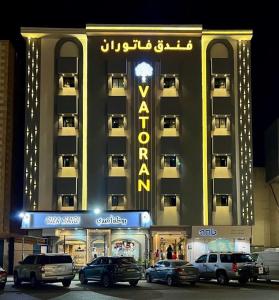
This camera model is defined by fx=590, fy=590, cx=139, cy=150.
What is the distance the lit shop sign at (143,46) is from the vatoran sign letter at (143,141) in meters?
3.74

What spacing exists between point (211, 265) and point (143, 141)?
21.4m

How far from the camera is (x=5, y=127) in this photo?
5275 cm

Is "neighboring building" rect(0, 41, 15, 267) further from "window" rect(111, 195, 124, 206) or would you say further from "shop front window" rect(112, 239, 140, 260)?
"shop front window" rect(112, 239, 140, 260)

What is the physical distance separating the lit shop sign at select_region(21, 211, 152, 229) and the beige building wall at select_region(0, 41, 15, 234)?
22.2ft

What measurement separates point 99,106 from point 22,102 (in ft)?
31.3

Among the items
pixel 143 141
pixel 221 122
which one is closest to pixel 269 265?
pixel 143 141

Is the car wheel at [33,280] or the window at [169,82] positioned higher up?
the window at [169,82]

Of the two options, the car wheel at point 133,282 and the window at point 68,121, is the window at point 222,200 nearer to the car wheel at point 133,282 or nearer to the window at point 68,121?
the window at point 68,121

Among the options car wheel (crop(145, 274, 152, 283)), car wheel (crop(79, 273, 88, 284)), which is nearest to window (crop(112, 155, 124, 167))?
car wheel (crop(145, 274, 152, 283))

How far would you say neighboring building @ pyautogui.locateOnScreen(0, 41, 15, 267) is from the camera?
52062 mm

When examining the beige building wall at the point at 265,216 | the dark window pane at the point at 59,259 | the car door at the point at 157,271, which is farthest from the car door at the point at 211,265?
the beige building wall at the point at 265,216

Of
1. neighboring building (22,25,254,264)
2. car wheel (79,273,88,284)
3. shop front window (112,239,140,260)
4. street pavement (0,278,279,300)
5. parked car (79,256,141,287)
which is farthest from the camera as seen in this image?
neighboring building (22,25,254,264)

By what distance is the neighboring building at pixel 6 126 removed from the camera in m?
52.1

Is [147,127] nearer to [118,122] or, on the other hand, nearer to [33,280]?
[118,122]
